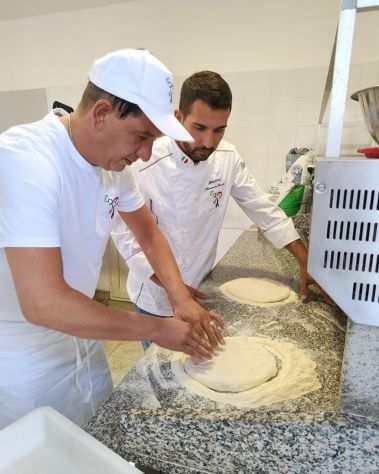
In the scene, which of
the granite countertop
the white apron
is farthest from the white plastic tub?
the white apron

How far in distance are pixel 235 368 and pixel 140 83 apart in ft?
2.00

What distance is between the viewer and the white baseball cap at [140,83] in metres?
0.67

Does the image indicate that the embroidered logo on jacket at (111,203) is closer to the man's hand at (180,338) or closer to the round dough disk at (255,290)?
the man's hand at (180,338)

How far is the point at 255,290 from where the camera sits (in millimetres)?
1122

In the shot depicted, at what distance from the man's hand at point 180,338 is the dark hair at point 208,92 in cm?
75

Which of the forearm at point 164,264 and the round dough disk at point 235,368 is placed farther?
the forearm at point 164,264

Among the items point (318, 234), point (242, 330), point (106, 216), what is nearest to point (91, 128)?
point (106, 216)

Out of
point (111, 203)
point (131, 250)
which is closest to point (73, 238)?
point (111, 203)

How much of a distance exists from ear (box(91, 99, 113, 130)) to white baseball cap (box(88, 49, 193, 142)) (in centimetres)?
3

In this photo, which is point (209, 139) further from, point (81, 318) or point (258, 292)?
point (81, 318)

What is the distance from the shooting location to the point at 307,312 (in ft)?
3.25

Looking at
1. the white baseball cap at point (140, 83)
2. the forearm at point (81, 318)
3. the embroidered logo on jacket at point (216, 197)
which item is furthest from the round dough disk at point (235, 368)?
the embroidered logo on jacket at point (216, 197)

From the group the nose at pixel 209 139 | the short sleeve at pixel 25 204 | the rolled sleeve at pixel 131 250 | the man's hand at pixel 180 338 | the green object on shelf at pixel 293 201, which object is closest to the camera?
the short sleeve at pixel 25 204

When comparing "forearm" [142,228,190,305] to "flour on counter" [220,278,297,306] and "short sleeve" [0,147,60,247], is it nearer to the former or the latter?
"flour on counter" [220,278,297,306]
